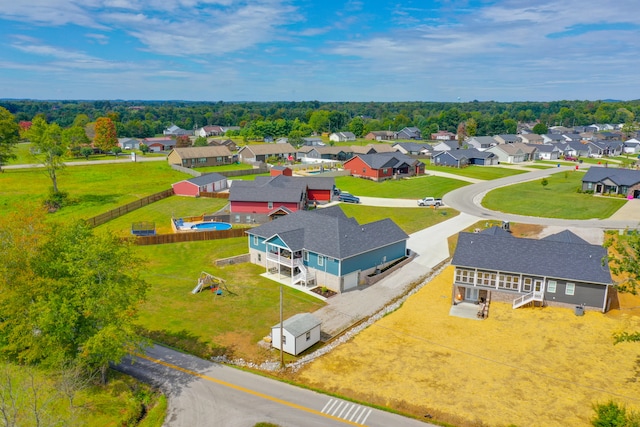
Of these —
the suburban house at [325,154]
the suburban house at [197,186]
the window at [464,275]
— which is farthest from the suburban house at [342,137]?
the window at [464,275]

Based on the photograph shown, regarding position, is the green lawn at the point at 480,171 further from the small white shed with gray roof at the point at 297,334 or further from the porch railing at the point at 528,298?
the small white shed with gray roof at the point at 297,334

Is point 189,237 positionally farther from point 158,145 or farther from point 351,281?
point 158,145

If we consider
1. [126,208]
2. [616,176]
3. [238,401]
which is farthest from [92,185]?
[616,176]

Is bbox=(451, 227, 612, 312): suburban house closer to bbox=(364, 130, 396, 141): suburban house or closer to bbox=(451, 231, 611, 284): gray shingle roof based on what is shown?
bbox=(451, 231, 611, 284): gray shingle roof

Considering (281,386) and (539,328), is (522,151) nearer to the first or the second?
(539,328)

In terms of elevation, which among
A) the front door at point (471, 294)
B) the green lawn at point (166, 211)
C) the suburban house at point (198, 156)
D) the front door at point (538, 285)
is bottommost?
the front door at point (471, 294)
